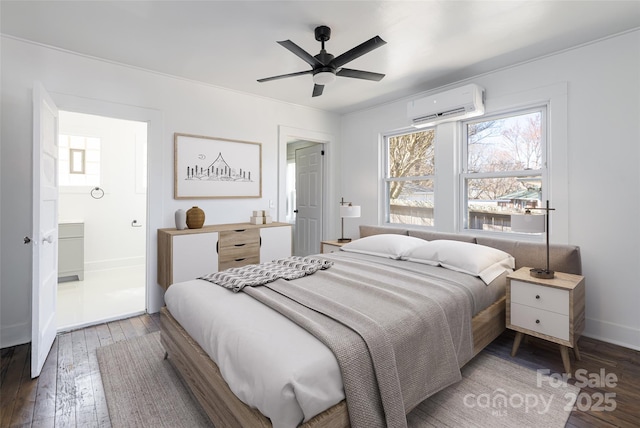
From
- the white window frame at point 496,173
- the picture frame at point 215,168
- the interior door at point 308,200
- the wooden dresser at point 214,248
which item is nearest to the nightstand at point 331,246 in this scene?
the wooden dresser at point 214,248

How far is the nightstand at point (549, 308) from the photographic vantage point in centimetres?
214

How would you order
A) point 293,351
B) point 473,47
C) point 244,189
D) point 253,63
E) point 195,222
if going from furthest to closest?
1. point 244,189
2. point 195,222
3. point 253,63
4. point 473,47
5. point 293,351

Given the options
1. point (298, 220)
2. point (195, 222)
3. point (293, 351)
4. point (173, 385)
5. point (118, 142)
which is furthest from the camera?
point (298, 220)

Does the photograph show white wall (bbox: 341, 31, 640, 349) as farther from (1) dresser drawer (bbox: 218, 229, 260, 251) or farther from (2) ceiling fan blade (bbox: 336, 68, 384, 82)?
(1) dresser drawer (bbox: 218, 229, 260, 251)

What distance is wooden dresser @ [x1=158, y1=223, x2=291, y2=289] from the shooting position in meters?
3.14

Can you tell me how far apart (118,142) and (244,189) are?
258cm

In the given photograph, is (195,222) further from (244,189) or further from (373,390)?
(373,390)

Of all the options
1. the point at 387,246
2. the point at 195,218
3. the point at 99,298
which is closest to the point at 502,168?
the point at 387,246

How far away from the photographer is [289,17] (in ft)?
7.53

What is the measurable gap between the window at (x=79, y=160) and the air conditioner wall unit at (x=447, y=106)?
4.71m

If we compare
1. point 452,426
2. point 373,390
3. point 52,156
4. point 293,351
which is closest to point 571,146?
point 452,426

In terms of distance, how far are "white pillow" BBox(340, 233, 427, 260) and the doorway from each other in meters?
2.75

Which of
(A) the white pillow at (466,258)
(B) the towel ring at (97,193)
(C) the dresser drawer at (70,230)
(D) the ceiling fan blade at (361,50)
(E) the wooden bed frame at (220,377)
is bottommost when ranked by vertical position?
(E) the wooden bed frame at (220,377)

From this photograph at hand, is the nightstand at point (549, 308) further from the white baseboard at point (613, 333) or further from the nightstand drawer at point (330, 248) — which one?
the nightstand drawer at point (330, 248)
